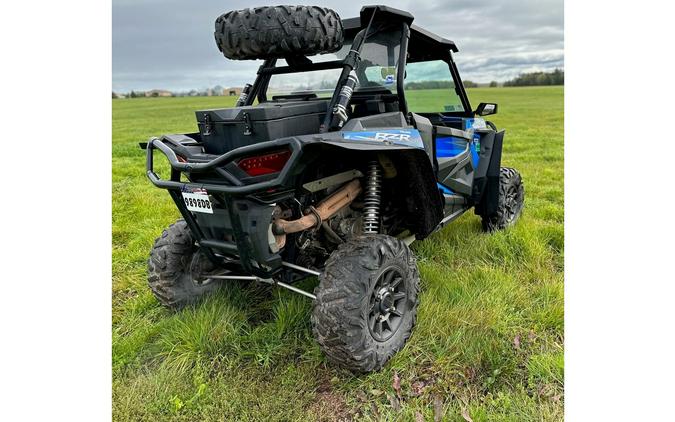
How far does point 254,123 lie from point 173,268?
137 cm

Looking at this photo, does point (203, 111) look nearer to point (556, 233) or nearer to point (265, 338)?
point (265, 338)

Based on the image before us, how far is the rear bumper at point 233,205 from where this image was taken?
2637mm

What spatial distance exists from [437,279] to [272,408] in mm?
1804

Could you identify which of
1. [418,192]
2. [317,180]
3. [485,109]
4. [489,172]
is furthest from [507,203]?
[317,180]

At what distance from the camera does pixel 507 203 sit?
5.70m

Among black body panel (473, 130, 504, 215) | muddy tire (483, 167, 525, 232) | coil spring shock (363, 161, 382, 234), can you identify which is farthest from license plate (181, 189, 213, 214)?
muddy tire (483, 167, 525, 232)

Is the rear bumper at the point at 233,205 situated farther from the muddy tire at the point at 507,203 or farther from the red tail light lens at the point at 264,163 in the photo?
the muddy tire at the point at 507,203

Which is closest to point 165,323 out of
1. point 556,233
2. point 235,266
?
point 235,266

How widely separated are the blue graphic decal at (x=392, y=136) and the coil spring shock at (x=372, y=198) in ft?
0.80

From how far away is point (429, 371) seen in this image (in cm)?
312

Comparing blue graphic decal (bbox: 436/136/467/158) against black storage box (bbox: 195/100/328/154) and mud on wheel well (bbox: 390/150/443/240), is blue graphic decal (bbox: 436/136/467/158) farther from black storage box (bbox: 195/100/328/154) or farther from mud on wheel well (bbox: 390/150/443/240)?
black storage box (bbox: 195/100/328/154)

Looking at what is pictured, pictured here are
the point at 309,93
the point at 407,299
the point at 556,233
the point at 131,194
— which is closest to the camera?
the point at 407,299

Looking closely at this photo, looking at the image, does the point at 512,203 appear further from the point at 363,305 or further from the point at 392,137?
the point at 363,305

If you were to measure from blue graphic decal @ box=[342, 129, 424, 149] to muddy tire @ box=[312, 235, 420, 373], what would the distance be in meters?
0.59
